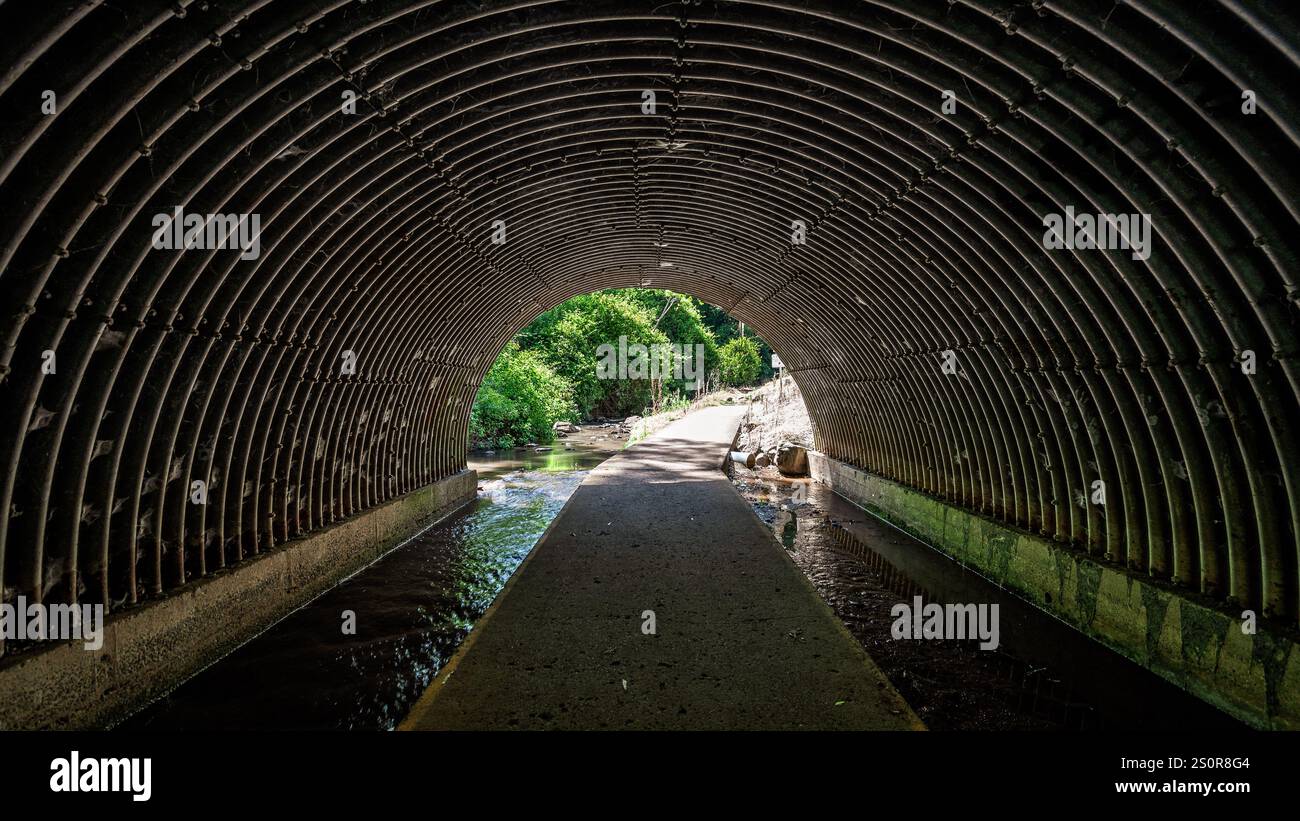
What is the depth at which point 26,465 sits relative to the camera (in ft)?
14.6

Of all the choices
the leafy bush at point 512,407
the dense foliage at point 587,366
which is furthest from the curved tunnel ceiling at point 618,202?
the dense foliage at point 587,366

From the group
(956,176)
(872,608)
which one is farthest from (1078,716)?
(956,176)

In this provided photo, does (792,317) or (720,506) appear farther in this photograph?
(792,317)

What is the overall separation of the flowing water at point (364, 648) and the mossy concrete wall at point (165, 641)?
0.60 ft

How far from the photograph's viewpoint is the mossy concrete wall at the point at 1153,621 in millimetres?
4852

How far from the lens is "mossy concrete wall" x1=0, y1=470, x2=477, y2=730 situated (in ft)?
14.4

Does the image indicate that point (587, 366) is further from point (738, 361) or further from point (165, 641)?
point (165, 641)

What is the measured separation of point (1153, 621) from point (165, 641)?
874 centimetres

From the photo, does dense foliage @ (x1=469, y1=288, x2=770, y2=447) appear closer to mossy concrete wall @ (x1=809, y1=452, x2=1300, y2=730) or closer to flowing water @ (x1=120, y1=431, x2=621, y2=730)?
flowing water @ (x1=120, y1=431, x2=621, y2=730)

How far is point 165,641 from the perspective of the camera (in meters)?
5.57

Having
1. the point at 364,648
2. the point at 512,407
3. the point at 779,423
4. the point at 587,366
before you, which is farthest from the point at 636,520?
the point at 587,366

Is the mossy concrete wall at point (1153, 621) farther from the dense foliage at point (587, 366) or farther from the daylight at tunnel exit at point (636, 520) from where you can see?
the dense foliage at point (587, 366)

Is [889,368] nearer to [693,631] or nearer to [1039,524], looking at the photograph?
[1039,524]
